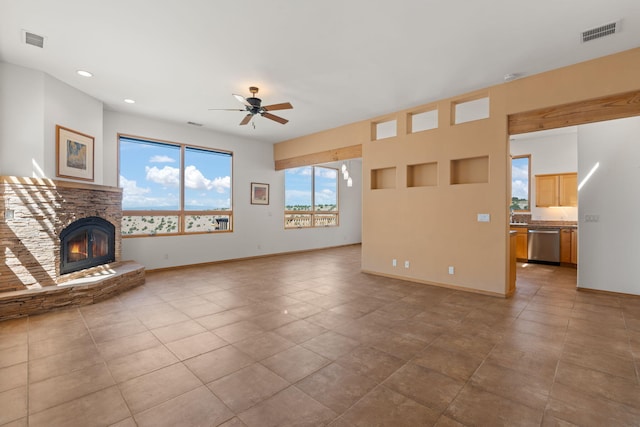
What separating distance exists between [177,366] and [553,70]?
5.68 meters

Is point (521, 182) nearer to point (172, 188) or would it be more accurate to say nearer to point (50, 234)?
point (172, 188)

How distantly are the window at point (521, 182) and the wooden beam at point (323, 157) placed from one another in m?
4.87

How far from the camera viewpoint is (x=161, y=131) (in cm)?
643

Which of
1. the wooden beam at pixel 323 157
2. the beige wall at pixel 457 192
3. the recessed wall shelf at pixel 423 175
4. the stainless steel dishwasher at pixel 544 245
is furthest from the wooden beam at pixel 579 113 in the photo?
the stainless steel dishwasher at pixel 544 245

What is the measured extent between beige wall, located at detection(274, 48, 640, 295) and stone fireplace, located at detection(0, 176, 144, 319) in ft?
15.8

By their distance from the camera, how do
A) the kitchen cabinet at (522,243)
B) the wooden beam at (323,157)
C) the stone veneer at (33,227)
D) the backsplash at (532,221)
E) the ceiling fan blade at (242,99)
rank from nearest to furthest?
the stone veneer at (33,227) → the ceiling fan blade at (242,99) → the wooden beam at (323,157) → the backsplash at (532,221) → the kitchen cabinet at (522,243)

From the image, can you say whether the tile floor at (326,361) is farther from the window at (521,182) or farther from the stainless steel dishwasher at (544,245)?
the window at (521,182)

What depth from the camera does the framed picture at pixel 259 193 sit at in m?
8.07

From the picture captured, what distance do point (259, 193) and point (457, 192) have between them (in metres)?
5.23

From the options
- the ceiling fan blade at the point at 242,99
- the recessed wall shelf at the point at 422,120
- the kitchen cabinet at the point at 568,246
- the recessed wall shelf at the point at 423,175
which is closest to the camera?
the ceiling fan blade at the point at 242,99

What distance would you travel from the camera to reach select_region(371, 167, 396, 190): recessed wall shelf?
5.88 metres

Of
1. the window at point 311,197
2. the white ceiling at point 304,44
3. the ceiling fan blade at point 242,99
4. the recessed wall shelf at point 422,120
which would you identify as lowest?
the window at point 311,197

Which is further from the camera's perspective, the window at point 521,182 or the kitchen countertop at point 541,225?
the window at point 521,182

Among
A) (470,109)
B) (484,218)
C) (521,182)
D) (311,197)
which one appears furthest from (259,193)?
(521,182)
